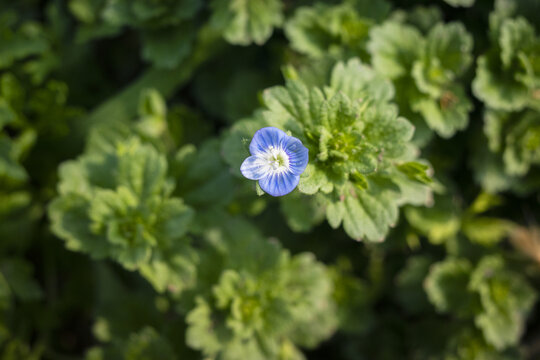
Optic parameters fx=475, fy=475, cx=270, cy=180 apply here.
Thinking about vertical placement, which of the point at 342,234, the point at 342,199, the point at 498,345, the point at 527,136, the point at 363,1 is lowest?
the point at 498,345

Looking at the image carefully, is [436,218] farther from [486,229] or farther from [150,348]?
[150,348]

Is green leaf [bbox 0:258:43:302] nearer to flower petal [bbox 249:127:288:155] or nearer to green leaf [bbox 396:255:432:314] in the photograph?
flower petal [bbox 249:127:288:155]

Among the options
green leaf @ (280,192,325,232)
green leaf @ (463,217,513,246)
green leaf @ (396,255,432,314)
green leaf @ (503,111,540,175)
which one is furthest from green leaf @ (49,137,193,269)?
green leaf @ (463,217,513,246)

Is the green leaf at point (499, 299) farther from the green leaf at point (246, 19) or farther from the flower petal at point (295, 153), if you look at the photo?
the green leaf at point (246, 19)

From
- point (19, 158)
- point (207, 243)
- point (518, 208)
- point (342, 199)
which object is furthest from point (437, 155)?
point (19, 158)

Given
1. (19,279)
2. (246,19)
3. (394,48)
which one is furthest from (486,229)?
(19,279)

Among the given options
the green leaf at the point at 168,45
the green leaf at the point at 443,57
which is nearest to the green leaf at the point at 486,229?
the green leaf at the point at 443,57

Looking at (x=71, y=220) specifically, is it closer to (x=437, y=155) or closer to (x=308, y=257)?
(x=308, y=257)
